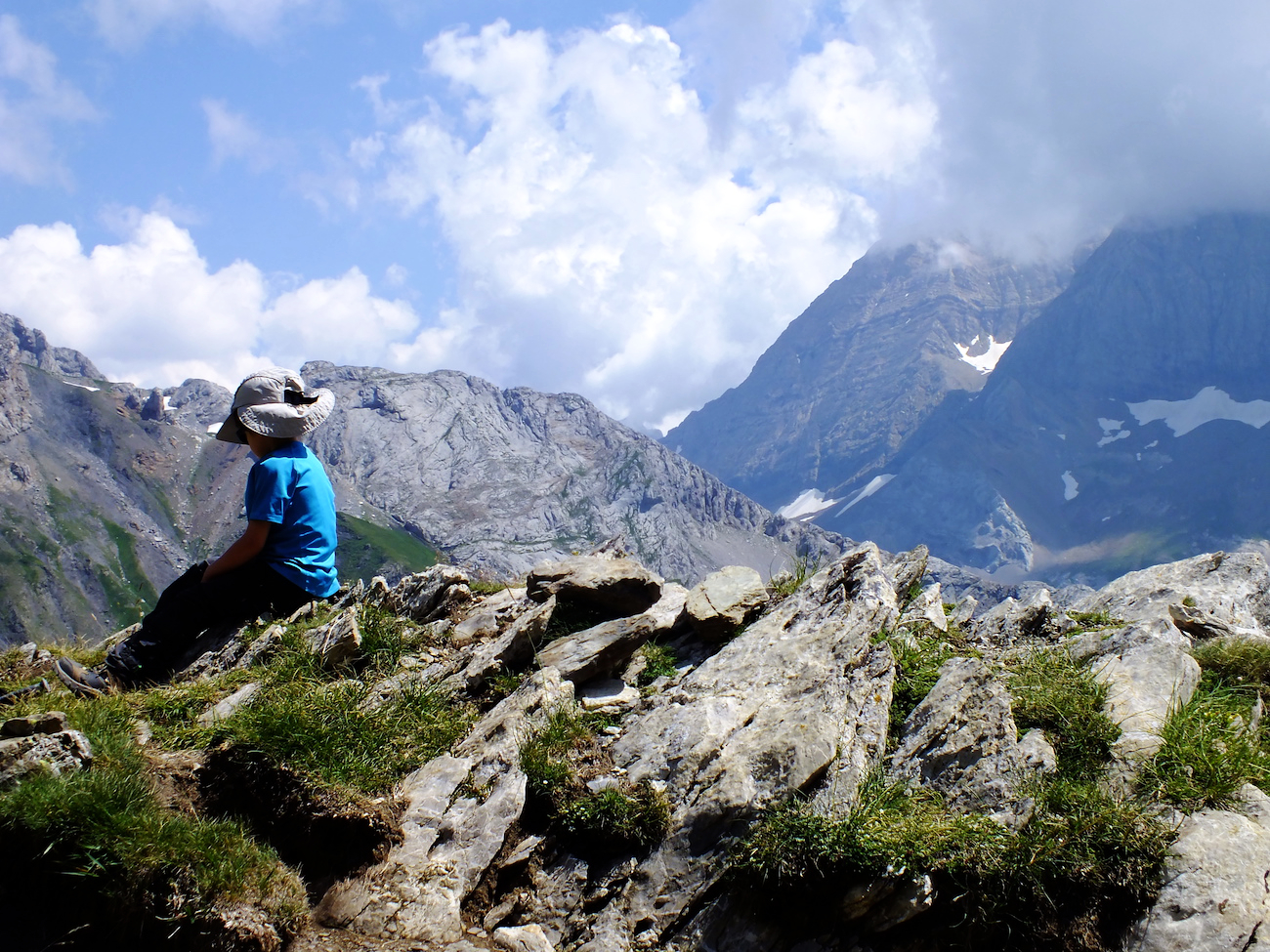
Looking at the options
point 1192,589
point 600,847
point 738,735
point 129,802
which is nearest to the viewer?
point 129,802

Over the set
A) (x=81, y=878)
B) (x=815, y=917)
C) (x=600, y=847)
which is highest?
(x=81, y=878)

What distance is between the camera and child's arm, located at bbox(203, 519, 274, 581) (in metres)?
9.92

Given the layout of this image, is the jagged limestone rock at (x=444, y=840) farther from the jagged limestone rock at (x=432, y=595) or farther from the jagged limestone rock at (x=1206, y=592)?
the jagged limestone rock at (x=1206, y=592)

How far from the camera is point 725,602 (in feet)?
37.5

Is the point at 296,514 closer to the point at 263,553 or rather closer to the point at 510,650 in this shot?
the point at 263,553

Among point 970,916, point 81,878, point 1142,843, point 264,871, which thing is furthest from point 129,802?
point 1142,843

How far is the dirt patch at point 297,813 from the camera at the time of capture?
254 inches

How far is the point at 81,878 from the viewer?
5.38 metres

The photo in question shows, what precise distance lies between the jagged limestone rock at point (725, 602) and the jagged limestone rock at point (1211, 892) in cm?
572

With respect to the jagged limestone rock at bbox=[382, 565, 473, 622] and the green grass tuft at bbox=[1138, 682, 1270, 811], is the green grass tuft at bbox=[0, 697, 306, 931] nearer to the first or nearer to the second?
the jagged limestone rock at bbox=[382, 565, 473, 622]

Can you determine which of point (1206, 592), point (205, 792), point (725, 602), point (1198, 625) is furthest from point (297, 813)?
point (1206, 592)

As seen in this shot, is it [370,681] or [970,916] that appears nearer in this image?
[970,916]

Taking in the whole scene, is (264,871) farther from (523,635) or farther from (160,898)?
(523,635)

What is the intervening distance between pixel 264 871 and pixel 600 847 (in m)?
2.67
